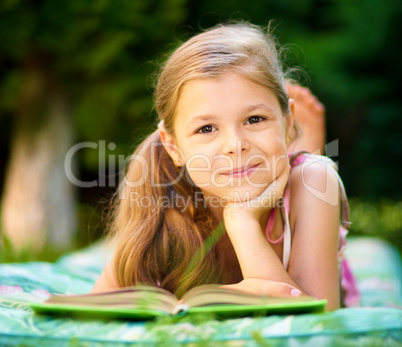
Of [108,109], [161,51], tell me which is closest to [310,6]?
[161,51]

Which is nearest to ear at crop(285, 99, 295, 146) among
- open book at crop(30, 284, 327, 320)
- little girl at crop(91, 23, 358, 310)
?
little girl at crop(91, 23, 358, 310)

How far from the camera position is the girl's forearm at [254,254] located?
5.00 feet

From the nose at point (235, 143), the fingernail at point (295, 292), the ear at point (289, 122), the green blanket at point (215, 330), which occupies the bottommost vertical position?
the green blanket at point (215, 330)

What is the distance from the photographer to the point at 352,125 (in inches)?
337

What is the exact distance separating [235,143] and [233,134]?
3 cm

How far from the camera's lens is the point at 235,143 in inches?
64.3

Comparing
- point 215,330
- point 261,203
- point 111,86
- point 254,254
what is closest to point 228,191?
point 261,203

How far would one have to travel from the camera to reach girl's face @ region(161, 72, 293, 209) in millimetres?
1655

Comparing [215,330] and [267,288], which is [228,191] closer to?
[267,288]

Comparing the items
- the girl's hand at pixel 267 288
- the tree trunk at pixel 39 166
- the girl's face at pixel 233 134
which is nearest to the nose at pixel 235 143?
the girl's face at pixel 233 134

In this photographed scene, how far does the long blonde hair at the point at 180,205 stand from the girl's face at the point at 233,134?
5 cm

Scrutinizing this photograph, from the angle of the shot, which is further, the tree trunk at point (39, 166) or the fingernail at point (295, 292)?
the tree trunk at point (39, 166)

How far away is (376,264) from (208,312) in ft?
6.98

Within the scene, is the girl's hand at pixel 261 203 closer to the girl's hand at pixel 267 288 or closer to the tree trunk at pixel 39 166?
the girl's hand at pixel 267 288
